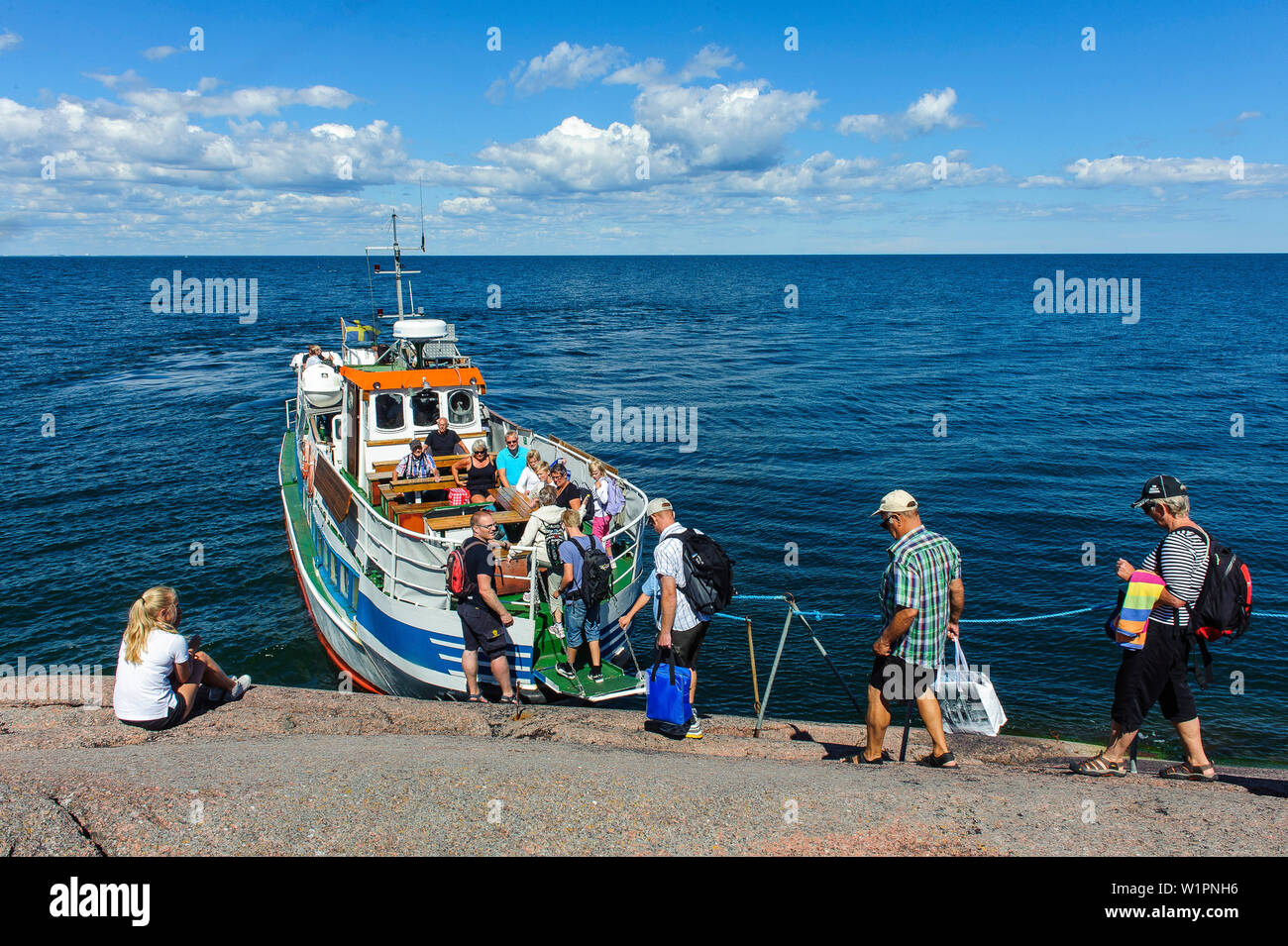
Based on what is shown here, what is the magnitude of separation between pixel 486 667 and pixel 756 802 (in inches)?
211

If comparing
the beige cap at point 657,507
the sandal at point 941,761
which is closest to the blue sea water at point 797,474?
the sandal at point 941,761

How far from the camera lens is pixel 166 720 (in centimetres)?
709

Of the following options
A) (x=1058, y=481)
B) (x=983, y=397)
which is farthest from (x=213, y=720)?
(x=983, y=397)

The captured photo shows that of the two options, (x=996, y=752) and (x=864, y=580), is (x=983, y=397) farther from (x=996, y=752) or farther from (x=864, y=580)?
(x=996, y=752)

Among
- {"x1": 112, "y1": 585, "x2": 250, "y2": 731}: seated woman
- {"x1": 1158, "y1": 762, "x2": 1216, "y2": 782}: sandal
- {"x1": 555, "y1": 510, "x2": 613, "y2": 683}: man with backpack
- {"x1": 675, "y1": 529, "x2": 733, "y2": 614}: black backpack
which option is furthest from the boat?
{"x1": 1158, "y1": 762, "x2": 1216, "y2": 782}: sandal

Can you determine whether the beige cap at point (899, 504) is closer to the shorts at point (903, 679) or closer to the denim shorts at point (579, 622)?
the shorts at point (903, 679)

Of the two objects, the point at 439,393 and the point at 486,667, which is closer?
the point at 486,667

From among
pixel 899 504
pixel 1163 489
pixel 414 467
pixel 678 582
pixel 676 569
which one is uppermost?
pixel 1163 489

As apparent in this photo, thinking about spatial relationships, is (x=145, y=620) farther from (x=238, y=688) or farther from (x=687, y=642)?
(x=687, y=642)

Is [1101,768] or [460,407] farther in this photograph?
[460,407]

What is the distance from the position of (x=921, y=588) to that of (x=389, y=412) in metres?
10.7

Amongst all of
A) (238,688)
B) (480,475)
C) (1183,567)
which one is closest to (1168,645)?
(1183,567)

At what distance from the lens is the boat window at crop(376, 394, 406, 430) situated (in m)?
13.6

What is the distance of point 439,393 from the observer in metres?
14.0
